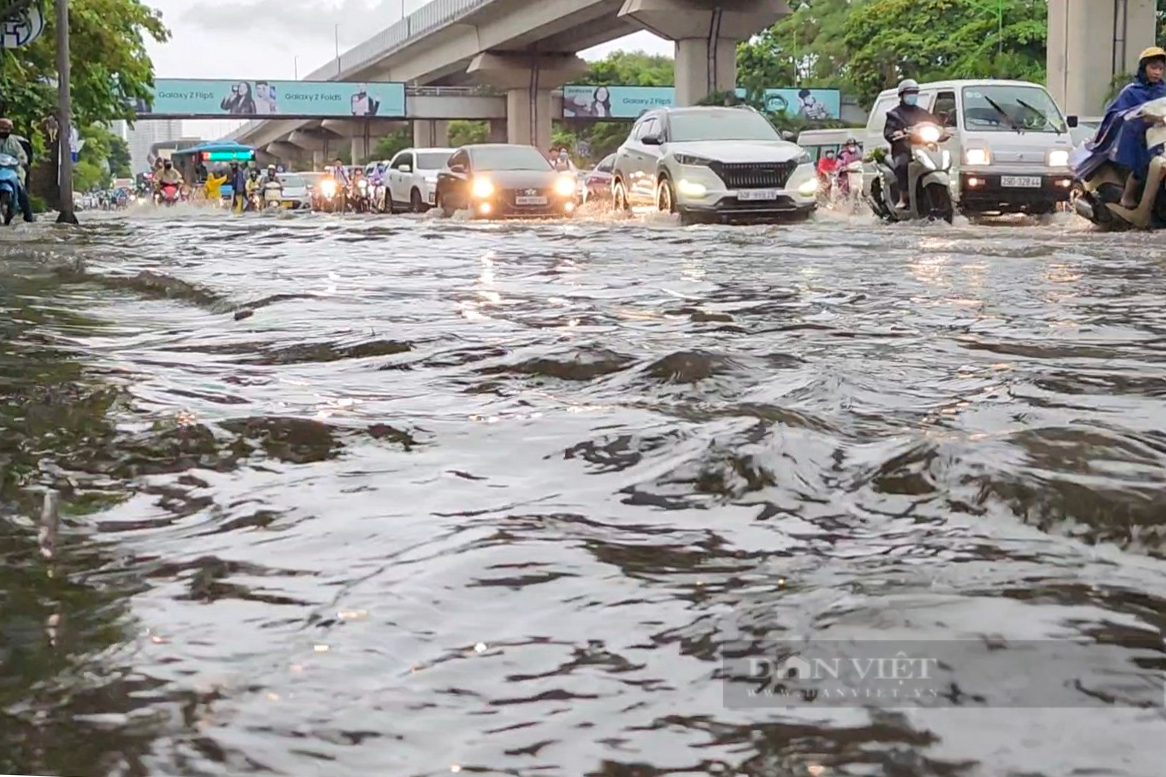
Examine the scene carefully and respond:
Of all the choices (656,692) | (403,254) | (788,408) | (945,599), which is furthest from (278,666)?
(403,254)

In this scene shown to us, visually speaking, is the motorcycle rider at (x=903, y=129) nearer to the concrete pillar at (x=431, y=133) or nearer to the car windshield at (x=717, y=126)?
the car windshield at (x=717, y=126)

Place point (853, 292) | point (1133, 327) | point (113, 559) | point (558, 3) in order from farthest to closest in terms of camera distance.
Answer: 1. point (558, 3)
2. point (853, 292)
3. point (1133, 327)
4. point (113, 559)

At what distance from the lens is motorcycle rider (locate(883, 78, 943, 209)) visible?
1612cm

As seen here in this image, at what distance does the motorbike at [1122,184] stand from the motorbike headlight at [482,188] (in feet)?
36.4

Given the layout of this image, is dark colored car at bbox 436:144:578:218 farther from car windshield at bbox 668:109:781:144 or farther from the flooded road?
the flooded road

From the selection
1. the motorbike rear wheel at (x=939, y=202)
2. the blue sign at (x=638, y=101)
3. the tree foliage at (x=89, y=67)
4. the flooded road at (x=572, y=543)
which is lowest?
the flooded road at (x=572, y=543)

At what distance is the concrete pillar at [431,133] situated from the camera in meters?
82.5

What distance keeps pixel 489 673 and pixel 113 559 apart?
887 millimetres

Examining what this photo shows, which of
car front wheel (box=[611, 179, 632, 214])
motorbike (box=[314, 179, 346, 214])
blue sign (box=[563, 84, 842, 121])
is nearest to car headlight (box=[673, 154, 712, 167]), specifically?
car front wheel (box=[611, 179, 632, 214])

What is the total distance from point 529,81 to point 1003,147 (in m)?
48.7

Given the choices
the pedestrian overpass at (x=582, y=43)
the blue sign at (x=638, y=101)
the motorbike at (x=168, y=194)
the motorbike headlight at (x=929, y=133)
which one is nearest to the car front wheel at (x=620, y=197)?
the motorbike headlight at (x=929, y=133)

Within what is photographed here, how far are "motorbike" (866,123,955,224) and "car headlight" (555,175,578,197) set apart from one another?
744 cm

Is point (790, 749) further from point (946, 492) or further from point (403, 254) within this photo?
point (403, 254)

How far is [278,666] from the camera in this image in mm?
1977
